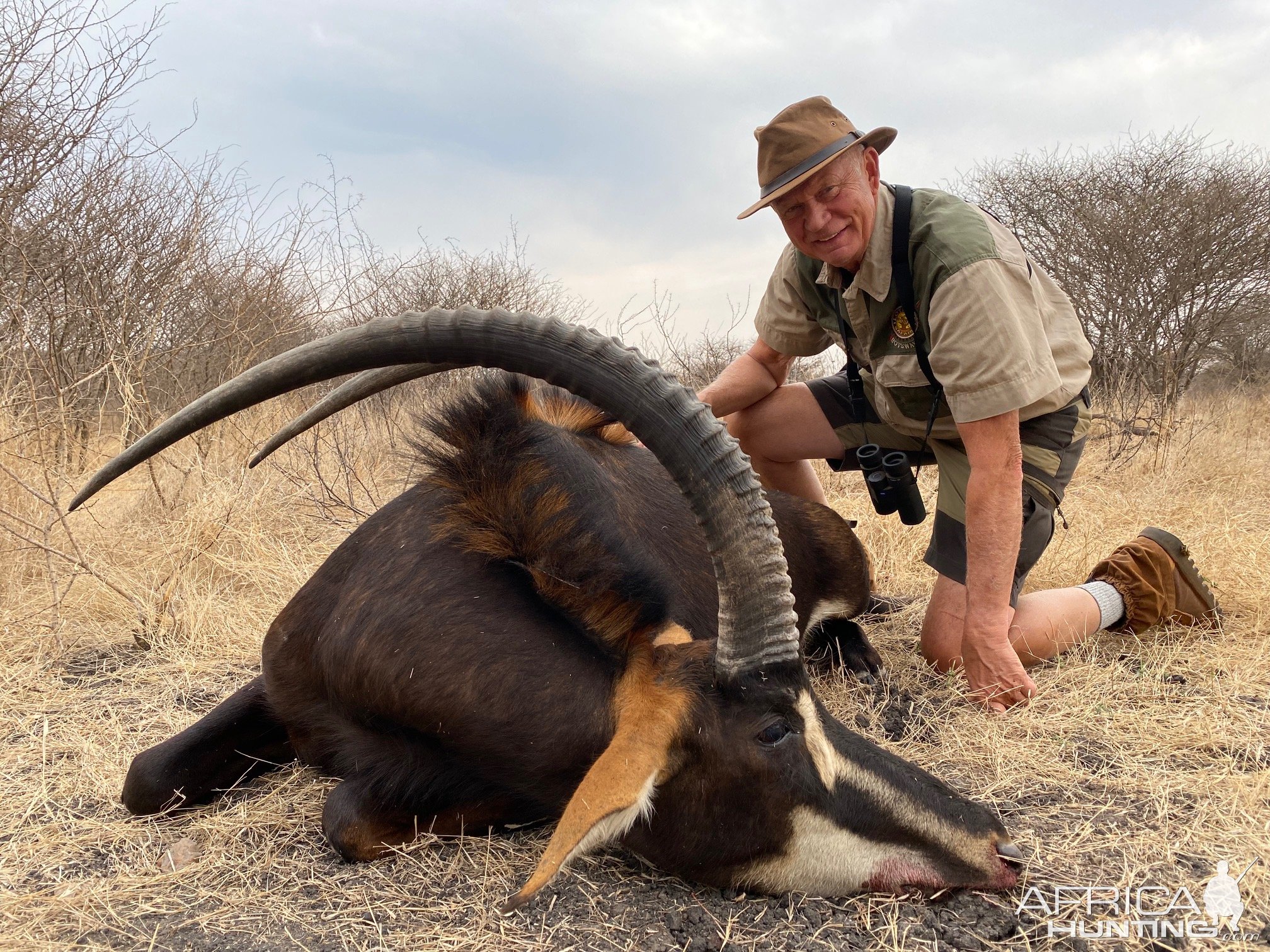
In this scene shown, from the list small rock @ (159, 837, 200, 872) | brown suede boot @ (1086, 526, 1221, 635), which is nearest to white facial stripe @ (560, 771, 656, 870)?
small rock @ (159, 837, 200, 872)

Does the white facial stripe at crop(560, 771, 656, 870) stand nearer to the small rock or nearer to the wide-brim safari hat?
the small rock

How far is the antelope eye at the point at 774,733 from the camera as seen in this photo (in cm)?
234

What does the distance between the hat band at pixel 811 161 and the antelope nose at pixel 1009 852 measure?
2538 millimetres

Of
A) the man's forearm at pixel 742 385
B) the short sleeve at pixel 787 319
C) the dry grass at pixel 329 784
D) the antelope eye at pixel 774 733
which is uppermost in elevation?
the short sleeve at pixel 787 319

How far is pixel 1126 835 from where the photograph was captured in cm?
263

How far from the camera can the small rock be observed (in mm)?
2766

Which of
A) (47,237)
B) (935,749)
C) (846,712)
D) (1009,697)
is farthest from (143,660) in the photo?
(47,237)

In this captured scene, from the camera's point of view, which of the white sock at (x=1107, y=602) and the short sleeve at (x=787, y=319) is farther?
the short sleeve at (x=787, y=319)

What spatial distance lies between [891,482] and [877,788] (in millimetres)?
2342

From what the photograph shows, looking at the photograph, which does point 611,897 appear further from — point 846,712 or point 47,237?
point 47,237

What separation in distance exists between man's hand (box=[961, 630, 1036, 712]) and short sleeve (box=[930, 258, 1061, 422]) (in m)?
0.93

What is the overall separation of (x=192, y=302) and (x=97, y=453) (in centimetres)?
354

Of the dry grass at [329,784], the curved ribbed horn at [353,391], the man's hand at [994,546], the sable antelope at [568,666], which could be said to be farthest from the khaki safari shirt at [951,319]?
the curved ribbed horn at [353,391]

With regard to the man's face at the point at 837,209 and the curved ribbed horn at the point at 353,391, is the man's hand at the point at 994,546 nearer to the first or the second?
the man's face at the point at 837,209
